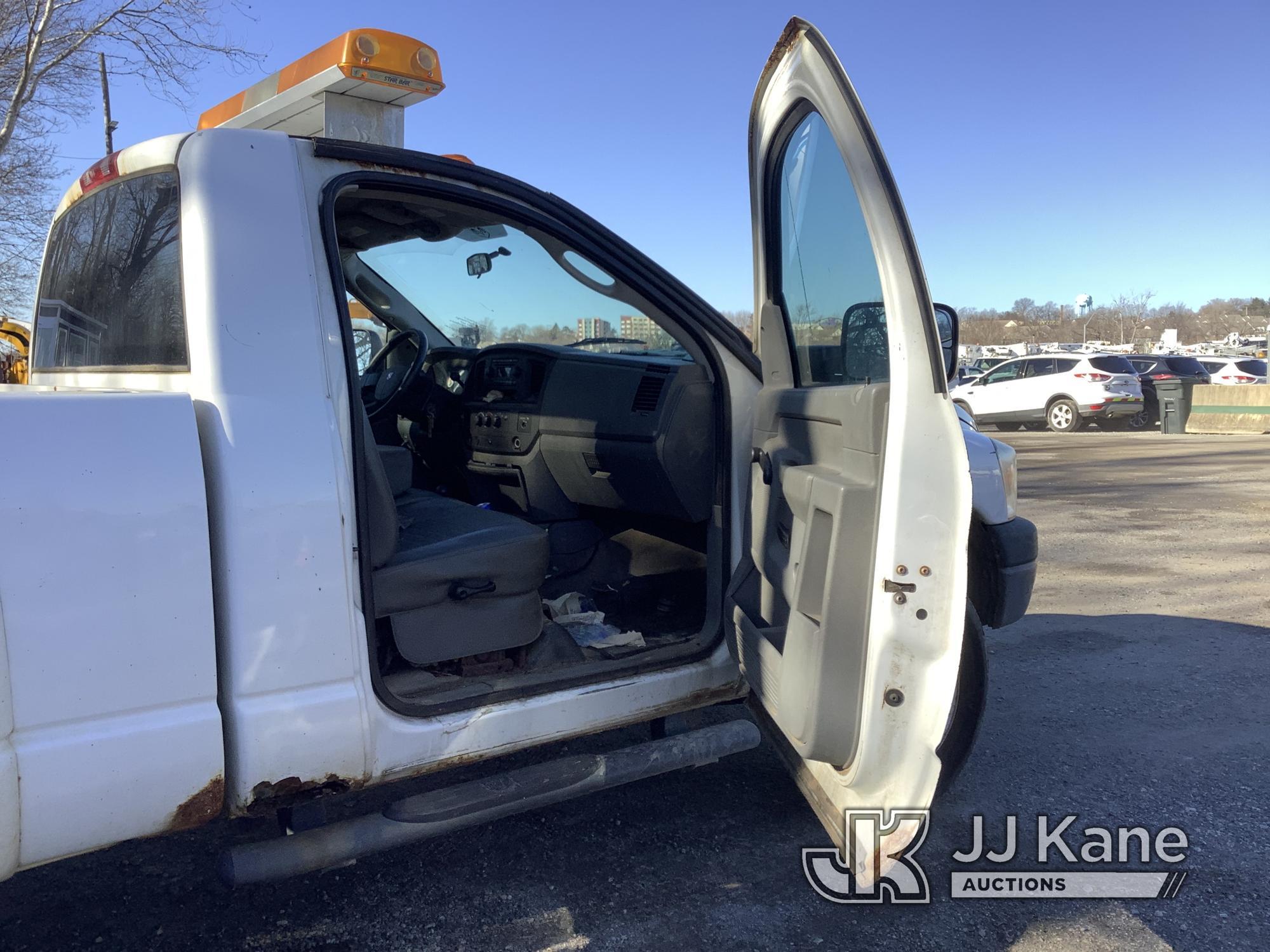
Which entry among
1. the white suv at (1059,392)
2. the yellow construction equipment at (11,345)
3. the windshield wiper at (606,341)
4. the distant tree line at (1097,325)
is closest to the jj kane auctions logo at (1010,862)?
the windshield wiper at (606,341)

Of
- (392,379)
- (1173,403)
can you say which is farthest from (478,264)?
(1173,403)

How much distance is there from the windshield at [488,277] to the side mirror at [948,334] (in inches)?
32.8

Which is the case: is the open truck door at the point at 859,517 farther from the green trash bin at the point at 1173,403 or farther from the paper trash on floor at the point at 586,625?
the green trash bin at the point at 1173,403

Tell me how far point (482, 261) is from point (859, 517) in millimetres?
1853

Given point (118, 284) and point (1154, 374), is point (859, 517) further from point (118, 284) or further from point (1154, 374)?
point (1154, 374)

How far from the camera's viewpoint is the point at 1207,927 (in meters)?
2.42

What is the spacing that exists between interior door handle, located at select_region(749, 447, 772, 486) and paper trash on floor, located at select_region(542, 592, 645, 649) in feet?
2.35

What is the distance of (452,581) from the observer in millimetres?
2553

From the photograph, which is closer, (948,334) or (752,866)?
(948,334)

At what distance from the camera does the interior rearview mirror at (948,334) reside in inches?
92.4

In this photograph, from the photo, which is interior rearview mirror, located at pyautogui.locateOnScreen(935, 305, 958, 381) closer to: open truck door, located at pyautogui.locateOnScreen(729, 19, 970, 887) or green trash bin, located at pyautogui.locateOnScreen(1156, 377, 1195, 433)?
open truck door, located at pyautogui.locateOnScreen(729, 19, 970, 887)

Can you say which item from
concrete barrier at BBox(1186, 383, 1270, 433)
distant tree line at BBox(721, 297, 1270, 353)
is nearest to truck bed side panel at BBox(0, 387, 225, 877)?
concrete barrier at BBox(1186, 383, 1270, 433)

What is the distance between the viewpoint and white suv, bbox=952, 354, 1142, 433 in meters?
18.1

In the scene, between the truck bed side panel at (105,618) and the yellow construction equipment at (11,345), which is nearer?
the truck bed side panel at (105,618)
